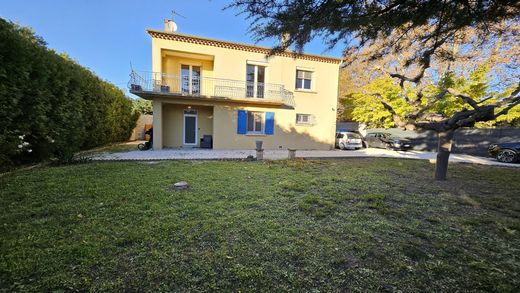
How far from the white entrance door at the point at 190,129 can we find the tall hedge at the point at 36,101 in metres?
4.71

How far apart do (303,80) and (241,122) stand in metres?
5.16

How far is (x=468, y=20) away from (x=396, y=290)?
368cm

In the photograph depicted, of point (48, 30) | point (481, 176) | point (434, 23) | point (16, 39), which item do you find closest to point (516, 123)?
point (481, 176)

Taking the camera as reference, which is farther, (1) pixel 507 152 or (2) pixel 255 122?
(2) pixel 255 122

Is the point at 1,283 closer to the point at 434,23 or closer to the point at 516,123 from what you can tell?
the point at 434,23

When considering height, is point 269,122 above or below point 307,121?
below

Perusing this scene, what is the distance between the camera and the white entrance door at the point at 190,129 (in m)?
14.6

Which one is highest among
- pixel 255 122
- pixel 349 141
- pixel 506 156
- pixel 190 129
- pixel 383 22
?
pixel 383 22

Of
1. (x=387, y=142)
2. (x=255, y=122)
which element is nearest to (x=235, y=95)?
(x=255, y=122)

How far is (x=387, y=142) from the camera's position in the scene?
1766 centimetres

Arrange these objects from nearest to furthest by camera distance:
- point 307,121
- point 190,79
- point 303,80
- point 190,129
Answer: point 190,79 → point 190,129 → point 303,80 → point 307,121

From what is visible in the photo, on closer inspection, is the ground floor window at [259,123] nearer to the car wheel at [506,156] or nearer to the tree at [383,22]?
the tree at [383,22]

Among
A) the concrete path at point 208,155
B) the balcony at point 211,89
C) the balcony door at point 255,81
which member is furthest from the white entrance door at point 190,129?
the balcony door at point 255,81

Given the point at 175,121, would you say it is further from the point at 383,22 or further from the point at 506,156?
the point at 506,156
